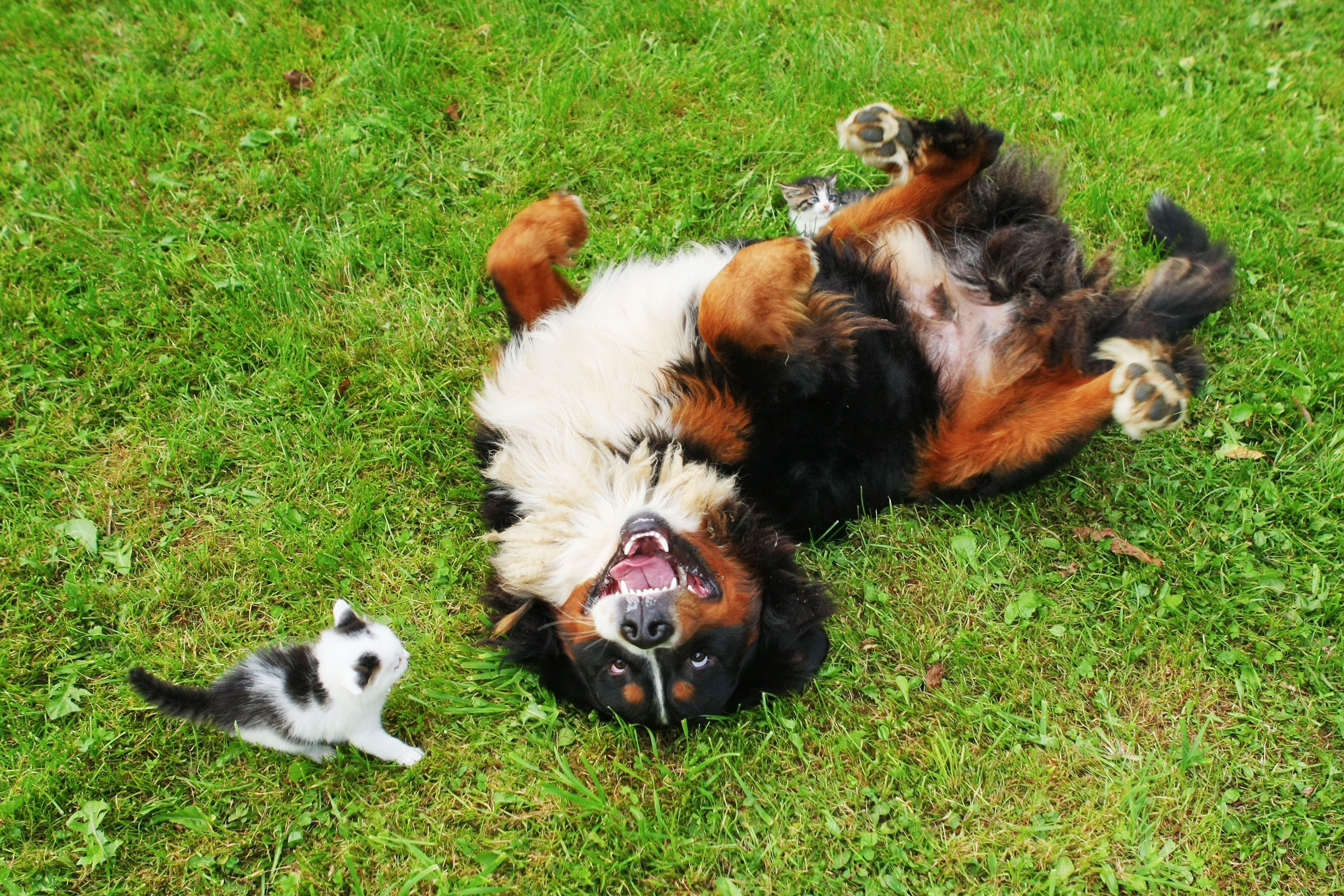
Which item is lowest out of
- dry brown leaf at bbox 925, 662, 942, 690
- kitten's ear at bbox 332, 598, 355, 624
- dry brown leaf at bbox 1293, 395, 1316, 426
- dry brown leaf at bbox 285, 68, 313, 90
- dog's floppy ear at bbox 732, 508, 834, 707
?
dry brown leaf at bbox 1293, 395, 1316, 426

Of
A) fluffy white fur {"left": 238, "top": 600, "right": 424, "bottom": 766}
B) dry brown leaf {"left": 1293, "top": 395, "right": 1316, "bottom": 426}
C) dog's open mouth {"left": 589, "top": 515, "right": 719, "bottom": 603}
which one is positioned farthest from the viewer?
dry brown leaf {"left": 1293, "top": 395, "right": 1316, "bottom": 426}

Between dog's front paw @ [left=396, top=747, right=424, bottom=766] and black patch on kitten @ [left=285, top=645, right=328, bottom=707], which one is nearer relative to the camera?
black patch on kitten @ [left=285, top=645, right=328, bottom=707]

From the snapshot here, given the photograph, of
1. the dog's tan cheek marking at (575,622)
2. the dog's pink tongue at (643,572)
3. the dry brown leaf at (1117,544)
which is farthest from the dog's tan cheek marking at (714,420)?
the dry brown leaf at (1117,544)

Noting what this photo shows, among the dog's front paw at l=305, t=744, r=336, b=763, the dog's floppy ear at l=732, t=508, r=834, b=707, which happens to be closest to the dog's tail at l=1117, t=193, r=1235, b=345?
the dog's floppy ear at l=732, t=508, r=834, b=707

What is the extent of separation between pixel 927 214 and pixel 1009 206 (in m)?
0.33

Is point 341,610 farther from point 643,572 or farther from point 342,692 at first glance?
point 643,572

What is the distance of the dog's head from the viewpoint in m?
2.60

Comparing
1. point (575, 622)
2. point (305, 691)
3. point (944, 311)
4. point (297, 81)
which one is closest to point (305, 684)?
point (305, 691)

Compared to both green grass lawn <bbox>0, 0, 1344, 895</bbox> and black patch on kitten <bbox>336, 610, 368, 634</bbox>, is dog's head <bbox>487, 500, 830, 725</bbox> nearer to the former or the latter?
green grass lawn <bbox>0, 0, 1344, 895</bbox>

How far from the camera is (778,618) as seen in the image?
281 cm

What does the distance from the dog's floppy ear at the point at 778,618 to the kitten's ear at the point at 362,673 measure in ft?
3.71

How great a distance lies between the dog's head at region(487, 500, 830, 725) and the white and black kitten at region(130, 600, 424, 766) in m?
0.42

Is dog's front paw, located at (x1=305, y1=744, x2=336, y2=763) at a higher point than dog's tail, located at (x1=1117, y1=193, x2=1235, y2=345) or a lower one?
higher

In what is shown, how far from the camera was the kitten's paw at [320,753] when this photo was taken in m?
2.75
